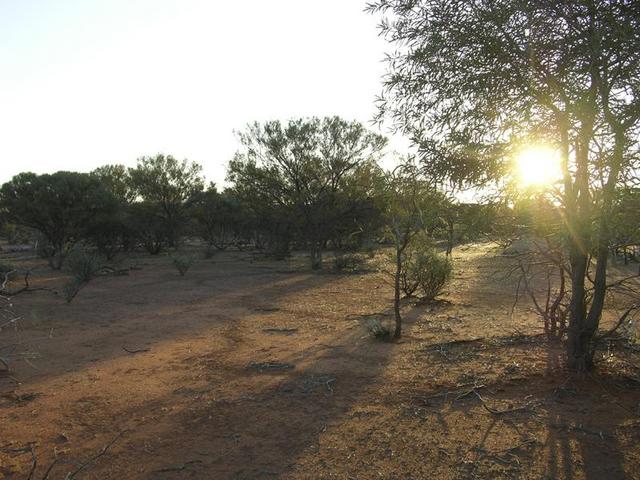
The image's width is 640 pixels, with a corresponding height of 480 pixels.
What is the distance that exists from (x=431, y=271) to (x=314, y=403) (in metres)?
8.76

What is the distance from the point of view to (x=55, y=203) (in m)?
27.6

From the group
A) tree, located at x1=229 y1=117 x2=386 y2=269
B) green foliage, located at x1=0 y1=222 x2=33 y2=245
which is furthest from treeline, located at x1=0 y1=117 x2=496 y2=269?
green foliage, located at x1=0 y1=222 x2=33 y2=245

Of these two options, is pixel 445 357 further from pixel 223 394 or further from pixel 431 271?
pixel 431 271

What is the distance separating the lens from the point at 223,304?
46.6 feet

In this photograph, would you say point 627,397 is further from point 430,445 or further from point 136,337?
point 136,337

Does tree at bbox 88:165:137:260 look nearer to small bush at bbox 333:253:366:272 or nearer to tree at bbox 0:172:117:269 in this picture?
tree at bbox 0:172:117:269

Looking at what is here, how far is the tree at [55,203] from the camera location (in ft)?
89.5

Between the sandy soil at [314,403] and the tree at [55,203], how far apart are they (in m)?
18.8

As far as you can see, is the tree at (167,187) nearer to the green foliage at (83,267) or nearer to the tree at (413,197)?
the green foliage at (83,267)

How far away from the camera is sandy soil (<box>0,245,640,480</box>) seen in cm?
455

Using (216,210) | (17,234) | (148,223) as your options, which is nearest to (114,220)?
(148,223)

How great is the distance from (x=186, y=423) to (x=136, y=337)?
512 cm

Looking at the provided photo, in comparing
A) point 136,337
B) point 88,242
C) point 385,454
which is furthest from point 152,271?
point 385,454

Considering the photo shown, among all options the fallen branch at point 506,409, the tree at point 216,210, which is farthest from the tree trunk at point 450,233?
the tree at point 216,210
